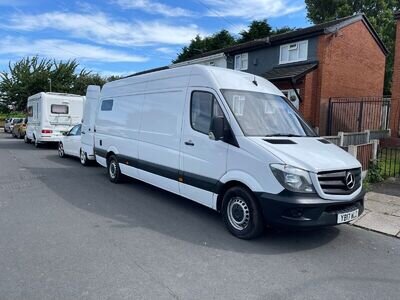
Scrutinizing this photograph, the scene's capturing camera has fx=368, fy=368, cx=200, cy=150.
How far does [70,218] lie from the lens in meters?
6.00

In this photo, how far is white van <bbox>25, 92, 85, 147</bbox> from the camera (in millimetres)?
17562

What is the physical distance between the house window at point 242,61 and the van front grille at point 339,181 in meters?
20.3

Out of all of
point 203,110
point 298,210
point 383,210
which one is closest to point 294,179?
point 298,210

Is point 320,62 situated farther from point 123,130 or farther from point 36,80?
point 36,80

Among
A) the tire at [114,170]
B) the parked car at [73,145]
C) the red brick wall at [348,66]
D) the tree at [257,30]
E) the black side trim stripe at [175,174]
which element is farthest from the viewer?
the tree at [257,30]

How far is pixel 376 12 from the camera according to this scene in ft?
112

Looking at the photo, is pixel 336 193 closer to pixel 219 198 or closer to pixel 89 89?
pixel 219 198

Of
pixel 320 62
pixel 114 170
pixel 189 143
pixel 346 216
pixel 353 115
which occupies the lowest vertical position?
pixel 114 170

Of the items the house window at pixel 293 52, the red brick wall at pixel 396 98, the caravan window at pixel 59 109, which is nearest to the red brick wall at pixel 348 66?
the house window at pixel 293 52

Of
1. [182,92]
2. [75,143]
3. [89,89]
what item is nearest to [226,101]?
[182,92]

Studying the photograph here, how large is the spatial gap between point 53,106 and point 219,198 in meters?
14.4

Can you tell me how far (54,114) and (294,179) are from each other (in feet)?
51.4

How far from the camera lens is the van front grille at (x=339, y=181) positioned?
4809mm

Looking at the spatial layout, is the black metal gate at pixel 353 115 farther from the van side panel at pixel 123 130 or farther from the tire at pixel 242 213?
the tire at pixel 242 213
